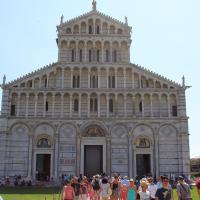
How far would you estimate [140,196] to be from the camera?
10.9m

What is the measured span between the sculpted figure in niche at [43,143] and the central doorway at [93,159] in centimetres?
352

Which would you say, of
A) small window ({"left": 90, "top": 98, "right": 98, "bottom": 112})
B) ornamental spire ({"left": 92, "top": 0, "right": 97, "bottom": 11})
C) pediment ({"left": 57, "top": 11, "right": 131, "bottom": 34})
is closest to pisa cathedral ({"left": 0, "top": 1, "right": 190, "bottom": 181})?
small window ({"left": 90, "top": 98, "right": 98, "bottom": 112})

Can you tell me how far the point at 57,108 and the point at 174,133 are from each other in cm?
1137

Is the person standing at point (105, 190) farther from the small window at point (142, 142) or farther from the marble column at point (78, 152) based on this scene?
the small window at point (142, 142)

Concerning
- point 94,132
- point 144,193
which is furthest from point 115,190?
point 94,132

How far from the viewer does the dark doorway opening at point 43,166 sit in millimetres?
32438

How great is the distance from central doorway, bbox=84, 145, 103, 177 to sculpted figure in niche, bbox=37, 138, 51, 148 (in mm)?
3522

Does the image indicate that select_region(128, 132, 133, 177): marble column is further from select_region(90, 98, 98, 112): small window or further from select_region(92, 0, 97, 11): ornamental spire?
select_region(92, 0, 97, 11): ornamental spire

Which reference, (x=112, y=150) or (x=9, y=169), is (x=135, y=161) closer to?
A: (x=112, y=150)

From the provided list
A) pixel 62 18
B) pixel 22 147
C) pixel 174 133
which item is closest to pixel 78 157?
pixel 22 147

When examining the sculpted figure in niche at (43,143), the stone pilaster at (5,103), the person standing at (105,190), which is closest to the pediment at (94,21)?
the stone pilaster at (5,103)

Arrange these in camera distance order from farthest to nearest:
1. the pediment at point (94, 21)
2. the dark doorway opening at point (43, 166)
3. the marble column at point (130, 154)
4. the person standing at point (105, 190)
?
the pediment at point (94, 21), the dark doorway opening at point (43, 166), the marble column at point (130, 154), the person standing at point (105, 190)

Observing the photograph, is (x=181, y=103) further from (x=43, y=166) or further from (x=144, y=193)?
(x=144, y=193)

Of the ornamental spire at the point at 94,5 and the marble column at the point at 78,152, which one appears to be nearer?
the marble column at the point at 78,152
